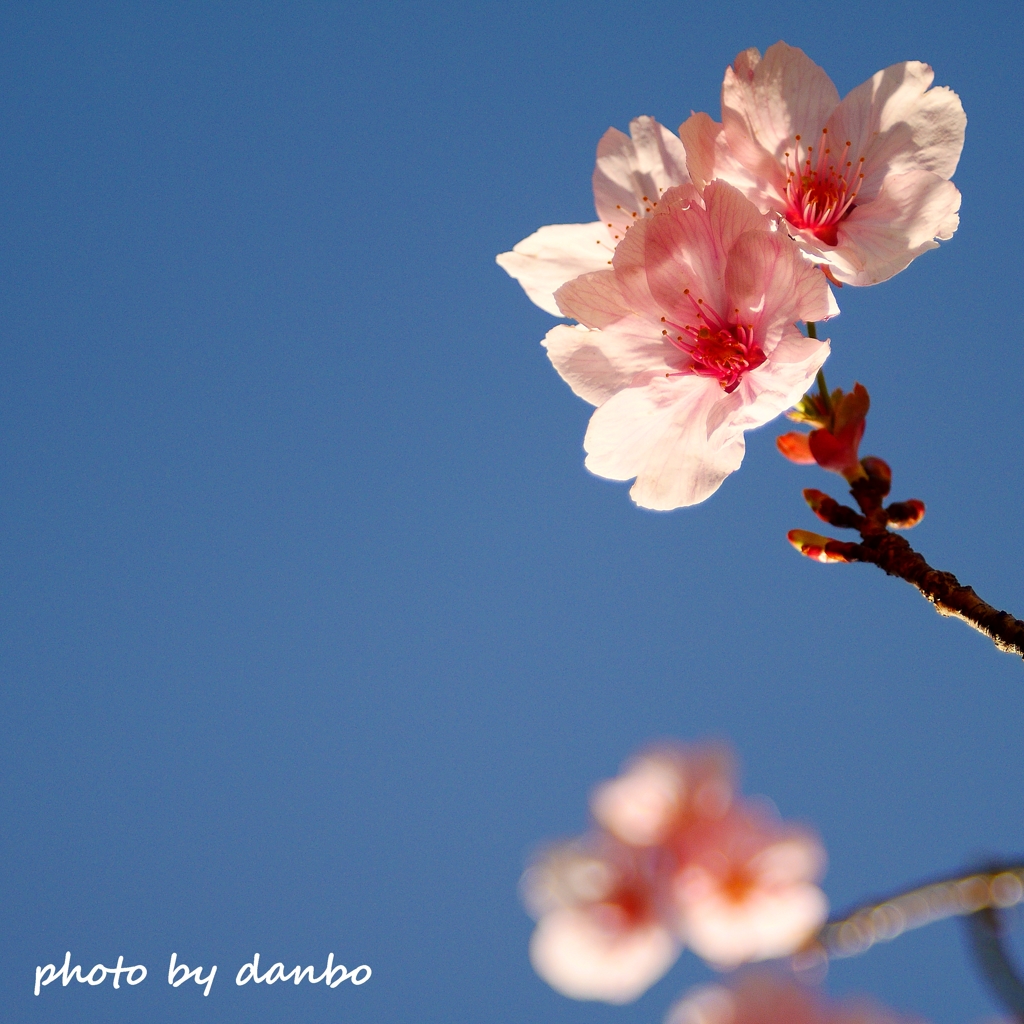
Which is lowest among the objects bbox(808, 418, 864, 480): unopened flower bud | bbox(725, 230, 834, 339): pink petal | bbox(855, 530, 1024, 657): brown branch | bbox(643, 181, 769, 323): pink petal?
bbox(855, 530, 1024, 657): brown branch

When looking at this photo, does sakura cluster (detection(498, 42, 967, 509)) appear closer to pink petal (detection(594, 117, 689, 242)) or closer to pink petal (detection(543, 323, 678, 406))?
pink petal (detection(543, 323, 678, 406))

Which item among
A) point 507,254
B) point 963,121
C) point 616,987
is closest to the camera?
point 616,987

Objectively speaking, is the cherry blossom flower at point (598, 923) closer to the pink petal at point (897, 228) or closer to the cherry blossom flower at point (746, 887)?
the cherry blossom flower at point (746, 887)

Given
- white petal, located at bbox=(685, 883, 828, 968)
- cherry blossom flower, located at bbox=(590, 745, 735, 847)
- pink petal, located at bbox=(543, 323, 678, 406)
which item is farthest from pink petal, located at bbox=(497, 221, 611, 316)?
white petal, located at bbox=(685, 883, 828, 968)

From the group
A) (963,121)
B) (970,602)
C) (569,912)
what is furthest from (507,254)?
(569,912)

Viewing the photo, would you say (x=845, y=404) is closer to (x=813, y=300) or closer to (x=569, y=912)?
(x=813, y=300)

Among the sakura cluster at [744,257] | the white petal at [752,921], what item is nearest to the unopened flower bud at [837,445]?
the sakura cluster at [744,257]

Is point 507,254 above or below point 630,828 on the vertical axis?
above

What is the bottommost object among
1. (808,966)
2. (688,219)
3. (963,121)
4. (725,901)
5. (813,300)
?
(808,966)
